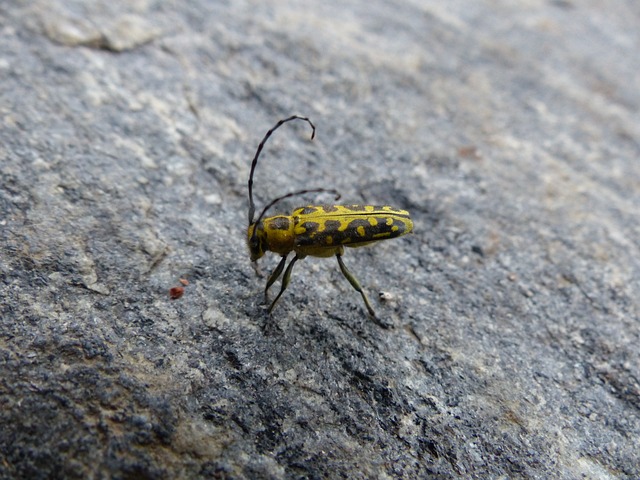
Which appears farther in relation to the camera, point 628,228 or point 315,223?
point 628,228

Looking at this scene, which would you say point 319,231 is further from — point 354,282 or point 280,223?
point 354,282

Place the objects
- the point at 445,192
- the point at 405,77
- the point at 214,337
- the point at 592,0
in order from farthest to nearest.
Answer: the point at 592,0 → the point at 405,77 → the point at 445,192 → the point at 214,337

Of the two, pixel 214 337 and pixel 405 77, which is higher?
pixel 405 77

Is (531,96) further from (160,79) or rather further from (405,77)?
(160,79)

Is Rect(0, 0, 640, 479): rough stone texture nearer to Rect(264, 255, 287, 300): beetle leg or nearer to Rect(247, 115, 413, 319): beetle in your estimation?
Rect(264, 255, 287, 300): beetle leg

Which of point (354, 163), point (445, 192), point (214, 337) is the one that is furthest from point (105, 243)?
point (445, 192)

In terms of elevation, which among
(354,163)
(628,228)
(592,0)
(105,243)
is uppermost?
(592,0)
